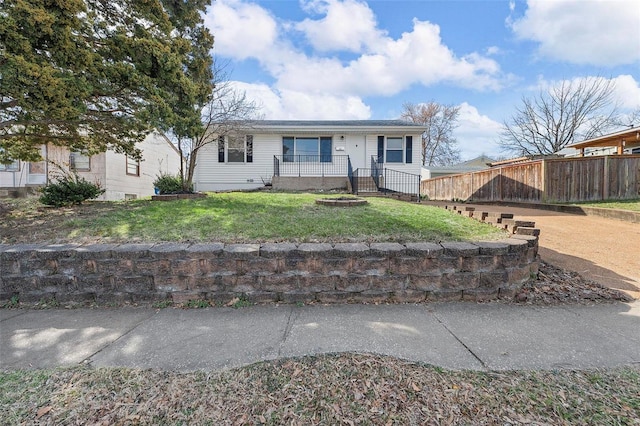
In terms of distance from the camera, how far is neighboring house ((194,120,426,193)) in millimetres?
14594

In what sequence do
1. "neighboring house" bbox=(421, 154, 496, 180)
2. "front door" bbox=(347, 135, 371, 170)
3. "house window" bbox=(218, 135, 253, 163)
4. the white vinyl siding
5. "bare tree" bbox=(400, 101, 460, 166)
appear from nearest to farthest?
1. "house window" bbox=(218, 135, 253, 163)
2. the white vinyl siding
3. "front door" bbox=(347, 135, 371, 170)
4. "neighboring house" bbox=(421, 154, 496, 180)
5. "bare tree" bbox=(400, 101, 460, 166)

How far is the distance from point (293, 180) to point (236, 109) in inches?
151

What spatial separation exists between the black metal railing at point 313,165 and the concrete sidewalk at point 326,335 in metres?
11.9

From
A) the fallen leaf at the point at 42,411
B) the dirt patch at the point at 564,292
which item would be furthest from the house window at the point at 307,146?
the fallen leaf at the point at 42,411

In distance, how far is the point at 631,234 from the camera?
6.11m

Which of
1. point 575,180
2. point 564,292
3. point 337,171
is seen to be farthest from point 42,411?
point 575,180

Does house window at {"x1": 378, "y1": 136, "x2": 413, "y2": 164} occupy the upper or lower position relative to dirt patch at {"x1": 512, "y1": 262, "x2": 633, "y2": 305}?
upper

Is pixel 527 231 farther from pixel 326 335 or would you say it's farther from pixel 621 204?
pixel 621 204

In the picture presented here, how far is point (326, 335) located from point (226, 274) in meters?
1.35

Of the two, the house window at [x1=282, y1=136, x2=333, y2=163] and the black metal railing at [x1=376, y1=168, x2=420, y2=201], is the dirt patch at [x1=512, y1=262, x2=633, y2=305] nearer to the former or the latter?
the black metal railing at [x1=376, y1=168, x2=420, y2=201]

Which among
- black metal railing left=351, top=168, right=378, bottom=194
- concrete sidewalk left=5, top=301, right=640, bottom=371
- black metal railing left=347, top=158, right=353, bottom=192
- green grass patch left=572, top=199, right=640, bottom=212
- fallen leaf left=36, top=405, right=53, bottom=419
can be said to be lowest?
fallen leaf left=36, top=405, right=53, bottom=419

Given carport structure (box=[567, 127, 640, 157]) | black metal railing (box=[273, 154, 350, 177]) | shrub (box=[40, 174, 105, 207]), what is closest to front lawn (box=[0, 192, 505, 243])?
shrub (box=[40, 174, 105, 207])

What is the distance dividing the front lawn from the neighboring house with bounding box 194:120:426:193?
30.9ft

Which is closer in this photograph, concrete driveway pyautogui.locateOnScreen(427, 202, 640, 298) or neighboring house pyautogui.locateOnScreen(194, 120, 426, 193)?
concrete driveway pyautogui.locateOnScreen(427, 202, 640, 298)
